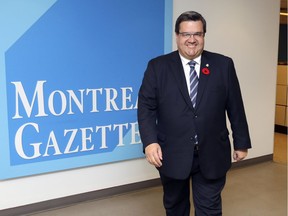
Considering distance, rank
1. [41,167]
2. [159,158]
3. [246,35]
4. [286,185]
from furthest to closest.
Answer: [246,35] < [286,185] < [41,167] < [159,158]

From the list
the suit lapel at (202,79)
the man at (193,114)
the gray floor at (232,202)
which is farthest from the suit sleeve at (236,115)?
the gray floor at (232,202)

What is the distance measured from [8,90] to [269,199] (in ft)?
7.92

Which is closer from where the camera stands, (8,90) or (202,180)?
(202,180)

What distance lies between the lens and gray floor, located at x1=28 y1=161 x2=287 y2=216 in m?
3.10

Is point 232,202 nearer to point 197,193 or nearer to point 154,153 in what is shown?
point 197,193

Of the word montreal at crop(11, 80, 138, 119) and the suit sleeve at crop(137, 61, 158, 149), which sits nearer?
the suit sleeve at crop(137, 61, 158, 149)

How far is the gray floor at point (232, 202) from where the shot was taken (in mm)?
3096

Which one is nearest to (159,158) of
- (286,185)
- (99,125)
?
(99,125)

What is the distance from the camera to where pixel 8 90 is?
279 cm

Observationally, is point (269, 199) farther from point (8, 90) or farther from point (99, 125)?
point (8, 90)

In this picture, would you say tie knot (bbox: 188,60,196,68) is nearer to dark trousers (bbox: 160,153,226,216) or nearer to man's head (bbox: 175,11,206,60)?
man's head (bbox: 175,11,206,60)

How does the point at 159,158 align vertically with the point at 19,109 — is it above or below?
below

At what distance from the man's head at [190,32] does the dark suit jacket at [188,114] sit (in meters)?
0.11

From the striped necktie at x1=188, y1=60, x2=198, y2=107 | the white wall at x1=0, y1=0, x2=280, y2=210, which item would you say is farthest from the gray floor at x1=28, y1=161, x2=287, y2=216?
the striped necktie at x1=188, y1=60, x2=198, y2=107
